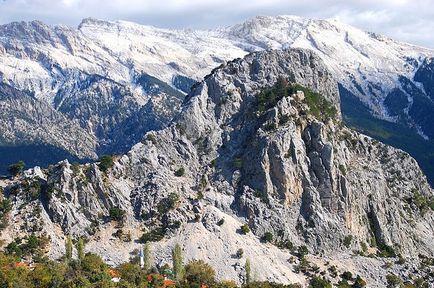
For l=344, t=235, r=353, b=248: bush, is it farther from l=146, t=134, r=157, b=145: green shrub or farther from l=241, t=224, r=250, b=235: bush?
l=146, t=134, r=157, b=145: green shrub

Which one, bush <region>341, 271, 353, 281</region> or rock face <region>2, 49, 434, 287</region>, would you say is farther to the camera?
bush <region>341, 271, 353, 281</region>

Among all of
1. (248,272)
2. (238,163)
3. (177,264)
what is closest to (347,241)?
(248,272)

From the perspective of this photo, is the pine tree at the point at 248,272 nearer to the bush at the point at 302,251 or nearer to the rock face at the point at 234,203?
the rock face at the point at 234,203

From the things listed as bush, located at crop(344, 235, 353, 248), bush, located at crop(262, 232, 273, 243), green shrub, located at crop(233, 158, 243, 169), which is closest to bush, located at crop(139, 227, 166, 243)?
A: bush, located at crop(262, 232, 273, 243)

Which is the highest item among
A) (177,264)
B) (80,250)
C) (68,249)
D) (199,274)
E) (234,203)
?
(234,203)

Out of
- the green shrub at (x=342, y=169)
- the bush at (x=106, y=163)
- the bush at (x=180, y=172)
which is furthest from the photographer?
the green shrub at (x=342, y=169)

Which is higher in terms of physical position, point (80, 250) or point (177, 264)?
point (80, 250)

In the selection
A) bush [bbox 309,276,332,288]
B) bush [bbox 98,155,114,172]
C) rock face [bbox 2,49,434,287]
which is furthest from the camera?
bush [bbox 98,155,114,172]

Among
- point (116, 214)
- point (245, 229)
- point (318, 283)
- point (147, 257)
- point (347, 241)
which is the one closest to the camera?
point (147, 257)

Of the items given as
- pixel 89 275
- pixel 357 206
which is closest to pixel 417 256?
pixel 357 206

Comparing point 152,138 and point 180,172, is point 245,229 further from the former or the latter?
point 152,138

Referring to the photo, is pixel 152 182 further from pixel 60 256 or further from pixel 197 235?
pixel 60 256

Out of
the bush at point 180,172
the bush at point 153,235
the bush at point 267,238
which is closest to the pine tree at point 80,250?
the bush at point 153,235
